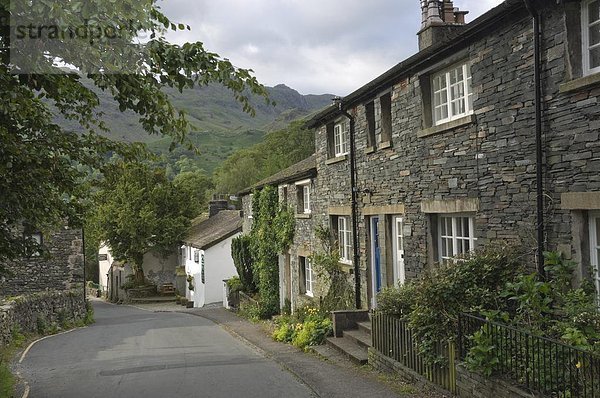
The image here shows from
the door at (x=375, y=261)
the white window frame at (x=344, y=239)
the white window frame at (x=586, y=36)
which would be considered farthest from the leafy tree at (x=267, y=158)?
the white window frame at (x=586, y=36)

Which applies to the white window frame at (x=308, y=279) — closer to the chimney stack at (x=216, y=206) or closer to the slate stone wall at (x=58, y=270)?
the slate stone wall at (x=58, y=270)

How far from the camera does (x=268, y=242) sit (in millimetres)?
24734

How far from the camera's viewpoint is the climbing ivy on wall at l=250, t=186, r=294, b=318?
77.3ft

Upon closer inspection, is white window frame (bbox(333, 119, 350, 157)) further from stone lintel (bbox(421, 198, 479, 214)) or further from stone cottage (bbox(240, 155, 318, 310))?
stone lintel (bbox(421, 198, 479, 214))

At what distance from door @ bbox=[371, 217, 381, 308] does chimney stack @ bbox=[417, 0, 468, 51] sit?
4.53 m

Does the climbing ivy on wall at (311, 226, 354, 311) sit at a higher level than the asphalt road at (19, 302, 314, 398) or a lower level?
higher

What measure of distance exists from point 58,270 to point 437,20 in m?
24.6

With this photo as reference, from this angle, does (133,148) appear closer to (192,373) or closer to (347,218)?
(192,373)

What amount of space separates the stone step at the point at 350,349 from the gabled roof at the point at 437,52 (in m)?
6.02

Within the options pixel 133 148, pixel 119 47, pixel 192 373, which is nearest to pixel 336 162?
pixel 192 373

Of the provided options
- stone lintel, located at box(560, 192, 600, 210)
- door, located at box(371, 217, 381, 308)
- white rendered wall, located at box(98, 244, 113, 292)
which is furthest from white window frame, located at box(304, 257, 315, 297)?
white rendered wall, located at box(98, 244, 113, 292)

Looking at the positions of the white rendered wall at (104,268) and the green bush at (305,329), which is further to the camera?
the white rendered wall at (104,268)

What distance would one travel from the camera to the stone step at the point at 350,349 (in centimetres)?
1217

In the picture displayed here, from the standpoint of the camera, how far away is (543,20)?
8.23m
